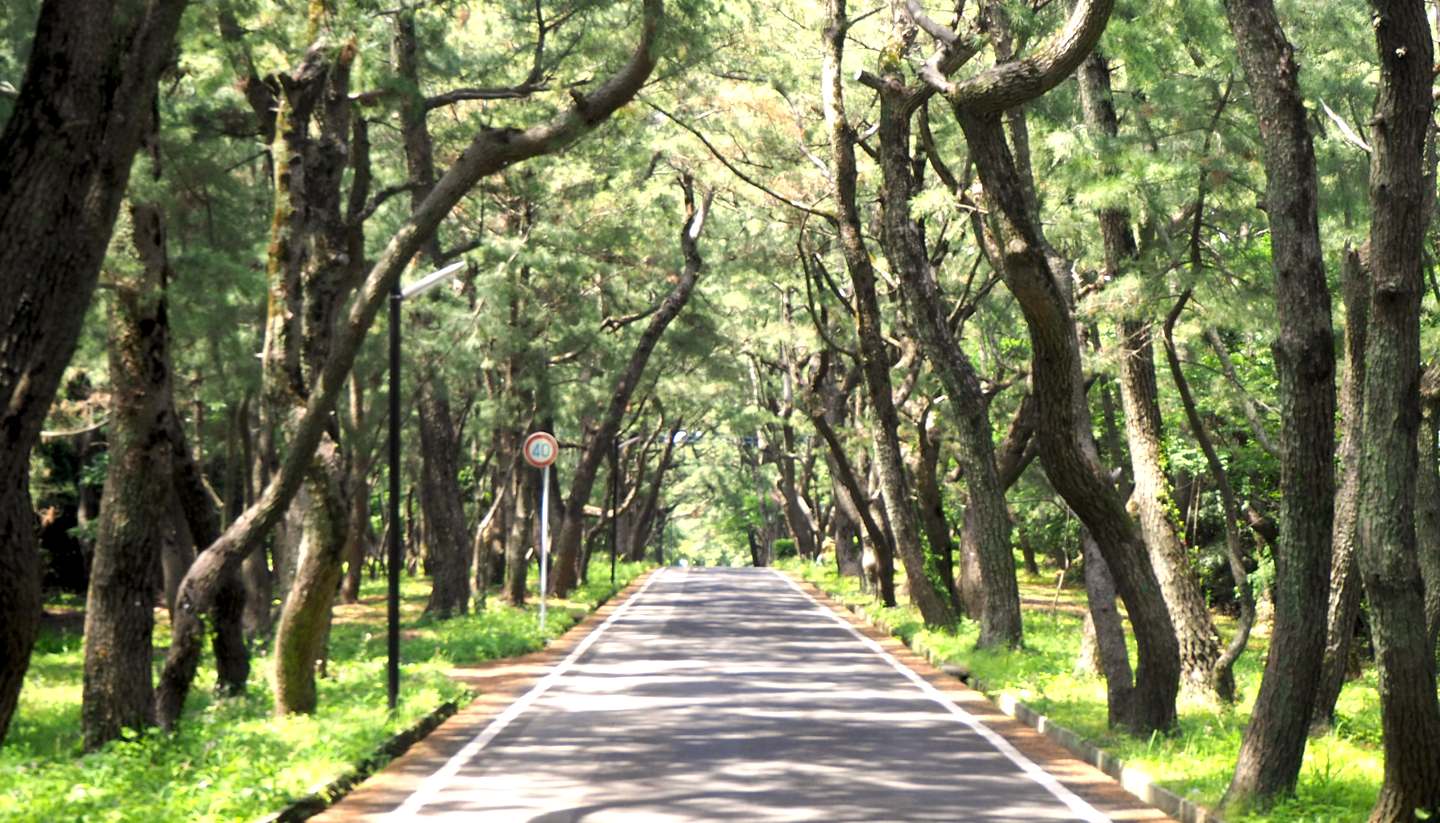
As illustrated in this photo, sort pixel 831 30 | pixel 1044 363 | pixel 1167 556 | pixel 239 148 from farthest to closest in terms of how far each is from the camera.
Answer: pixel 831 30 < pixel 239 148 < pixel 1167 556 < pixel 1044 363

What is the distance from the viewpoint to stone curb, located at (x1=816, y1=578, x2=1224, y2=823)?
10852 millimetres

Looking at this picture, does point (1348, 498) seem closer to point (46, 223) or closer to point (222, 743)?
point (222, 743)

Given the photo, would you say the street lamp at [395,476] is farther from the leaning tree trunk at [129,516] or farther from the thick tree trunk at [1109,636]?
the thick tree trunk at [1109,636]

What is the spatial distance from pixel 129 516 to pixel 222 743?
7.45ft

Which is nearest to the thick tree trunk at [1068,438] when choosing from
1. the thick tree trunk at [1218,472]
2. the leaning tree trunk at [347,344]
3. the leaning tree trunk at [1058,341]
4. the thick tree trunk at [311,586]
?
the leaning tree trunk at [1058,341]

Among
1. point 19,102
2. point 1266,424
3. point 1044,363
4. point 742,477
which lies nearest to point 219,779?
point 19,102

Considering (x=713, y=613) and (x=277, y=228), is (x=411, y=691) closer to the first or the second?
(x=277, y=228)

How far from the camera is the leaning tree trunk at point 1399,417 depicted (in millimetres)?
9102

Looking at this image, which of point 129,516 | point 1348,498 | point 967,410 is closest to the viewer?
point 1348,498

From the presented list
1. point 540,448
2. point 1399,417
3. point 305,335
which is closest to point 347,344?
point 305,335

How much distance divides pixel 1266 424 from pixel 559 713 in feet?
64.6

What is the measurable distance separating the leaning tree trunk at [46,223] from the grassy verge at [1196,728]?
658cm

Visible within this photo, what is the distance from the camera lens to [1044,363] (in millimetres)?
12969

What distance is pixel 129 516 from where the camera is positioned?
14531 mm
